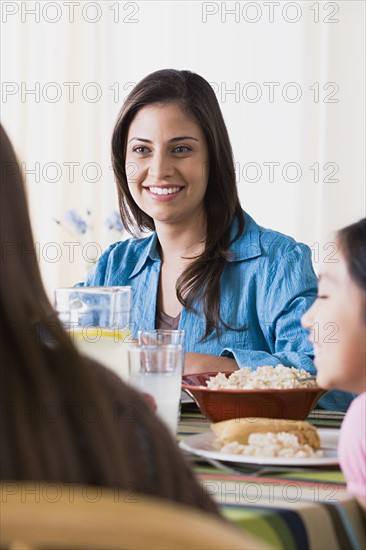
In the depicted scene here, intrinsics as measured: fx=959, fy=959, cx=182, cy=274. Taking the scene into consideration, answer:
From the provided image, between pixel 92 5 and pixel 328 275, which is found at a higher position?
pixel 92 5

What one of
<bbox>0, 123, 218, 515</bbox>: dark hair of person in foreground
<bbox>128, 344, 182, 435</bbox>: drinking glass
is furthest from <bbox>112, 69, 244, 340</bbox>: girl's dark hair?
<bbox>0, 123, 218, 515</bbox>: dark hair of person in foreground

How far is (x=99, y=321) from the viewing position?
4.23ft

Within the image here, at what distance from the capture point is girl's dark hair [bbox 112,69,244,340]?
2143 mm

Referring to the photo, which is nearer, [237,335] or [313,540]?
[313,540]

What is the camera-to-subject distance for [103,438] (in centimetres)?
61

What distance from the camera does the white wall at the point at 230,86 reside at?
152 inches

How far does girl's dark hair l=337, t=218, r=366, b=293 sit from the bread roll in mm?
200

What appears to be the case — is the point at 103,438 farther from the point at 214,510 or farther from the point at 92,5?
the point at 92,5

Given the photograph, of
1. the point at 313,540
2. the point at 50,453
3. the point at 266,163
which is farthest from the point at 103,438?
the point at 266,163

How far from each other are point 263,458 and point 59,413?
443 millimetres

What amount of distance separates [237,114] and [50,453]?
3430 mm
